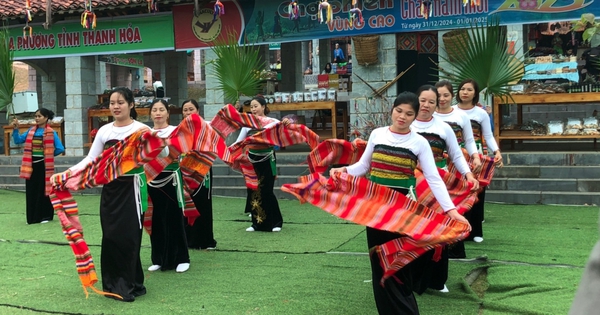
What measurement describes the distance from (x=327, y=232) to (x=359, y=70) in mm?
5326

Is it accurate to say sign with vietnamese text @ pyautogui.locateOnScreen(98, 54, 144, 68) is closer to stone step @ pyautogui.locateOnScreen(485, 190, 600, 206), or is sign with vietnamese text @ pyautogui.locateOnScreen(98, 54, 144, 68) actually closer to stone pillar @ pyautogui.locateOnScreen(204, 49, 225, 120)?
stone pillar @ pyautogui.locateOnScreen(204, 49, 225, 120)

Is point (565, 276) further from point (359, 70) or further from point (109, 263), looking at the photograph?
point (359, 70)

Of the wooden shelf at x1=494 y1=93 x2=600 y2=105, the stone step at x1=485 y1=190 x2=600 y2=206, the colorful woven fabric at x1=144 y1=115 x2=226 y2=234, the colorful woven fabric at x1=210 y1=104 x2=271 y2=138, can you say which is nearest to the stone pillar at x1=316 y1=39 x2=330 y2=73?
the wooden shelf at x1=494 y1=93 x2=600 y2=105

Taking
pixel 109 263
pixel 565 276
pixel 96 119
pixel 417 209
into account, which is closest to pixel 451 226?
pixel 417 209

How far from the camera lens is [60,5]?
14609 millimetres

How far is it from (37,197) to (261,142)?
3.67 meters

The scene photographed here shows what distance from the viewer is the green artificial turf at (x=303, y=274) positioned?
495 cm

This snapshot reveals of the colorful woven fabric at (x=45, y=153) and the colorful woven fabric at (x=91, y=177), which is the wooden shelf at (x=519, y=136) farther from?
the colorful woven fabric at (x=91, y=177)

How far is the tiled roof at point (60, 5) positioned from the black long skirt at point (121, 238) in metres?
9.09

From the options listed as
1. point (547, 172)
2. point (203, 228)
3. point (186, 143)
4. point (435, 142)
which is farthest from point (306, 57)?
point (435, 142)

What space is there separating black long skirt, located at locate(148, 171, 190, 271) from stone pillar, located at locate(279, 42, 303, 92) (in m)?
12.5

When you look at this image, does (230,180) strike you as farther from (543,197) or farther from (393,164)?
(393,164)

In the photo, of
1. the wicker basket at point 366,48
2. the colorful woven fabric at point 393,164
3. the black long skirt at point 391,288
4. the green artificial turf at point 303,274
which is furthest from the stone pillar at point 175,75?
the black long skirt at point 391,288

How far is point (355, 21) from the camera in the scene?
12.6 metres
